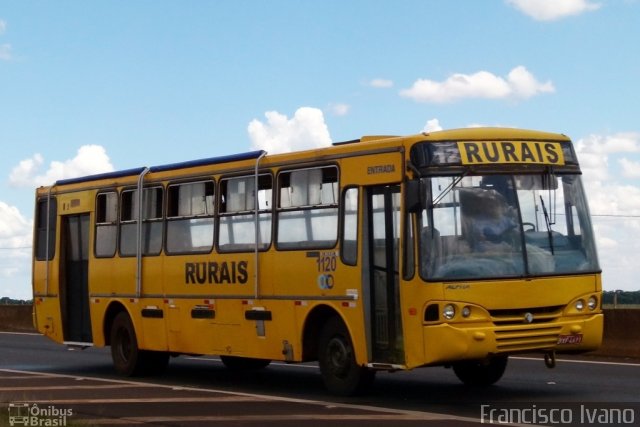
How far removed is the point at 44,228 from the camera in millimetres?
24469

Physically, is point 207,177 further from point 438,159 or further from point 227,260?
point 438,159

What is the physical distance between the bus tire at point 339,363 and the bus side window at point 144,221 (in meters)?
4.62

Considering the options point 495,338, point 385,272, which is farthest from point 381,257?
point 495,338

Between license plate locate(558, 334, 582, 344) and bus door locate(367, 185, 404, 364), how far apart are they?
178cm

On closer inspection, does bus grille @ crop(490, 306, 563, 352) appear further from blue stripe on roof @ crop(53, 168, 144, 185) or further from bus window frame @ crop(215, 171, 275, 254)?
blue stripe on roof @ crop(53, 168, 144, 185)

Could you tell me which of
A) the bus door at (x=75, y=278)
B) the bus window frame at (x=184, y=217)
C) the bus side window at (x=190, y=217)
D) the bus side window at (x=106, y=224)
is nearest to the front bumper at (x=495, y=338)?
the bus window frame at (x=184, y=217)

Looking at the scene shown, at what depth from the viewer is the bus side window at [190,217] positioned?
19.8 meters

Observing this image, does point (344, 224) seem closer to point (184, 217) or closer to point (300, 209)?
point (300, 209)

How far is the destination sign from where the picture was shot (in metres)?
15.9

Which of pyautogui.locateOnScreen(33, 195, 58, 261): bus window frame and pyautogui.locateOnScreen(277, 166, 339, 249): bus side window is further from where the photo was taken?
pyautogui.locateOnScreen(33, 195, 58, 261): bus window frame

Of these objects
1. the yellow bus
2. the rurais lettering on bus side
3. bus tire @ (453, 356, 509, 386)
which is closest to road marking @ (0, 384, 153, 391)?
the yellow bus

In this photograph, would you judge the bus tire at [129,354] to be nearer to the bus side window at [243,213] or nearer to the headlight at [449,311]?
the bus side window at [243,213]

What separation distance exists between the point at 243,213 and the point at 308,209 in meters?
1.67

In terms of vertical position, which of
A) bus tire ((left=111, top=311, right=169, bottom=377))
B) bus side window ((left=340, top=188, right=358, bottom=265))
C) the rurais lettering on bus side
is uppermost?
bus side window ((left=340, top=188, right=358, bottom=265))
